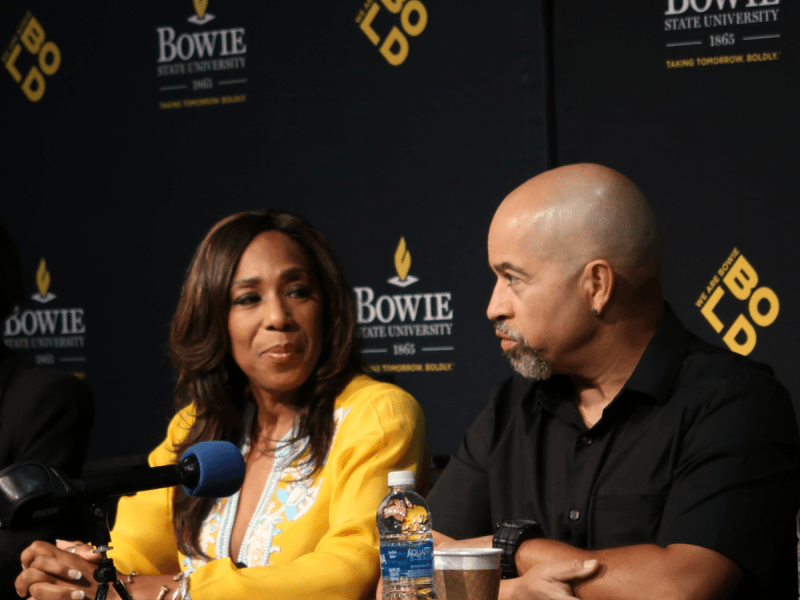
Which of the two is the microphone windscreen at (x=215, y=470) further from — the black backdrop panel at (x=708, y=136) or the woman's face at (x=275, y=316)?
the black backdrop panel at (x=708, y=136)

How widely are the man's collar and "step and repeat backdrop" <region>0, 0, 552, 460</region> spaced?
979 mm

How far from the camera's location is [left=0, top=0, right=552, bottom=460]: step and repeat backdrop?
317 cm

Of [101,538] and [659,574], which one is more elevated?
[101,538]

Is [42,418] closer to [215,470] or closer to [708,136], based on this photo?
[215,470]

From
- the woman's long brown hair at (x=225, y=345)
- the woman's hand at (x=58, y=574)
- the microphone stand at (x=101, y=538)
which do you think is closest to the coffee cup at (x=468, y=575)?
the microphone stand at (x=101, y=538)

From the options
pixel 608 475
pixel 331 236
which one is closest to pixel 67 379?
pixel 331 236

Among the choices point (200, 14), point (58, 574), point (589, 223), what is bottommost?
point (58, 574)

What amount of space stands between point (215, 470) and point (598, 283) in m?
0.94

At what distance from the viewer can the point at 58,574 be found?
2010 mm

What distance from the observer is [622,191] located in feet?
6.49

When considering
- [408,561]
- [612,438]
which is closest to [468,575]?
[408,561]

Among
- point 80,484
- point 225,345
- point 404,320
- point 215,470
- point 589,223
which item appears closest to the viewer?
point 80,484

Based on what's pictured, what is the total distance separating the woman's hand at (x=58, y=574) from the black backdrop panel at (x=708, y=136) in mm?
1806

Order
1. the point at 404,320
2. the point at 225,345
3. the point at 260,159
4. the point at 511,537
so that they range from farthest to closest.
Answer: the point at 260,159 < the point at 404,320 < the point at 225,345 < the point at 511,537
